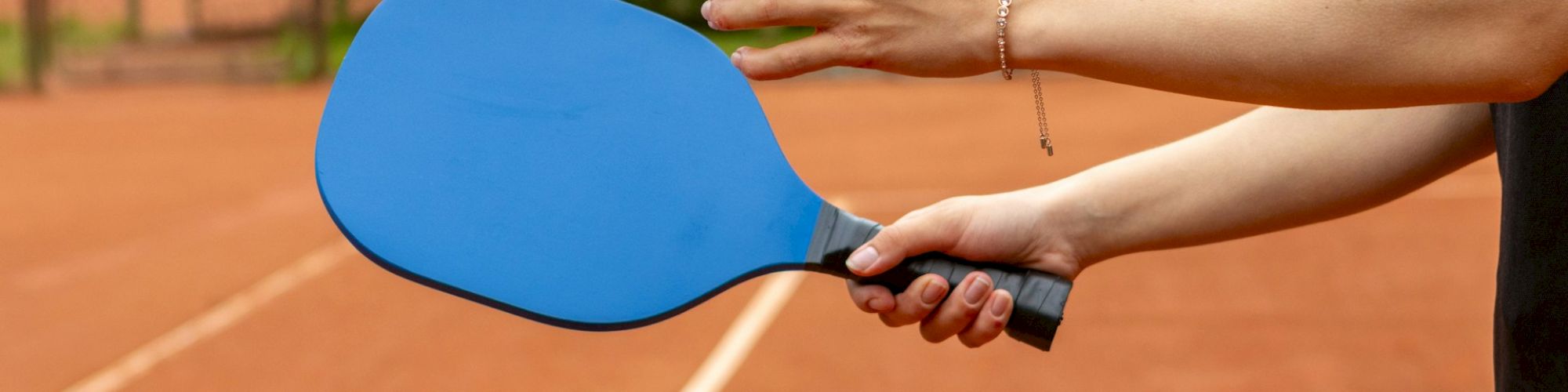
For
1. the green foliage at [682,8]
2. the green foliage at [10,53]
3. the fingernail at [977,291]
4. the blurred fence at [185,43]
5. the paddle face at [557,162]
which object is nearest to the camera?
the paddle face at [557,162]

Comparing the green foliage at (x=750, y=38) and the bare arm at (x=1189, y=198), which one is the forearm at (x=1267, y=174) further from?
the green foliage at (x=750, y=38)

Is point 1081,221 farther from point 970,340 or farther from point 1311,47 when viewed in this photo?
point 1311,47

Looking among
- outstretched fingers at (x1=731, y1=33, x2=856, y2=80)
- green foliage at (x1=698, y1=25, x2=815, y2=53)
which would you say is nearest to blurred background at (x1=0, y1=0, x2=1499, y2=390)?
outstretched fingers at (x1=731, y1=33, x2=856, y2=80)

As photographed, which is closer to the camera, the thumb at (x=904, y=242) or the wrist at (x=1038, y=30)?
the wrist at (x=1038, y=30)

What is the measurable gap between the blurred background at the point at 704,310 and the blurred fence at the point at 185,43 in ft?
25.7

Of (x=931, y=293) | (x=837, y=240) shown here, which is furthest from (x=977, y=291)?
(x=837, y=240)

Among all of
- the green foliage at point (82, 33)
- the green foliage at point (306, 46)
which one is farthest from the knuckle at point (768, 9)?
the green foliage at point (82, 33)

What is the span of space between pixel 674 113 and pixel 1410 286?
18.5 feet

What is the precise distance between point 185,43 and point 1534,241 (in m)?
23.3

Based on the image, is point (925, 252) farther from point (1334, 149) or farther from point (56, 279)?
point (56, 279)

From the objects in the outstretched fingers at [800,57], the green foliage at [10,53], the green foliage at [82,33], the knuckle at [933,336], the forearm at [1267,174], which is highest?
the outstretched fingers at [800,57]

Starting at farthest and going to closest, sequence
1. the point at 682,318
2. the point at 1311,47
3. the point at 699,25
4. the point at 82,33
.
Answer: the point at 82,33
the point at 699,25
the point at 682,318
the point at 1311,47

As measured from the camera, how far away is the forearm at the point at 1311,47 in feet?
3.79

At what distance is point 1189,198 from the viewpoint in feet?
5.94
